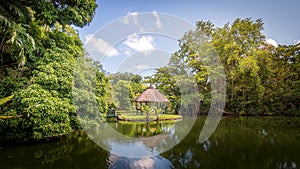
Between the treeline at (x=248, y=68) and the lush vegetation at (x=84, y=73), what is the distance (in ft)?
0.23

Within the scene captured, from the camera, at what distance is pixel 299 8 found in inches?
484

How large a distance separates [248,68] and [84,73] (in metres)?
12.6

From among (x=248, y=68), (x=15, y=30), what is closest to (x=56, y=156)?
(x=15, y=30)

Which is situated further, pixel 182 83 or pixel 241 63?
pixel 182 83

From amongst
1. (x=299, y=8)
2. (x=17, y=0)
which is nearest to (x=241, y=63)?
(x=299, y=8)

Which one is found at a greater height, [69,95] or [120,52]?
[120,52]

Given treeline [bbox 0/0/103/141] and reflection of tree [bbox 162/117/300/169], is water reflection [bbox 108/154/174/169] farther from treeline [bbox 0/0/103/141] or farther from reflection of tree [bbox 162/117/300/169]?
treeline [bbox 0/0/103/141]

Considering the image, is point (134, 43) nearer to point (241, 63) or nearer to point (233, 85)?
point (241, 63)

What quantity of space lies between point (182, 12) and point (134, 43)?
3794 millimetres

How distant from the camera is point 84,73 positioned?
8.89m

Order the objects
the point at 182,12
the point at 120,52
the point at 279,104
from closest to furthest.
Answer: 1. the point at 120,52
2. the point at 182,12
3. the point at 279,104

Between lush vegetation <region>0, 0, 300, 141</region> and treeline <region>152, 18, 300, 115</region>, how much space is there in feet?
0.23

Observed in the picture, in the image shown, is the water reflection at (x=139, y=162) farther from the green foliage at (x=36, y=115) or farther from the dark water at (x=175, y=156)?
the green foliage at (x=36, y=115)

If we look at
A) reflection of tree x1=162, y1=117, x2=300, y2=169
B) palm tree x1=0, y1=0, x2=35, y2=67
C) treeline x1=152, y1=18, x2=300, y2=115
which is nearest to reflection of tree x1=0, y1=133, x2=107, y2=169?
reflection of tree x1=162, y1=117, x2=300, y2=169
